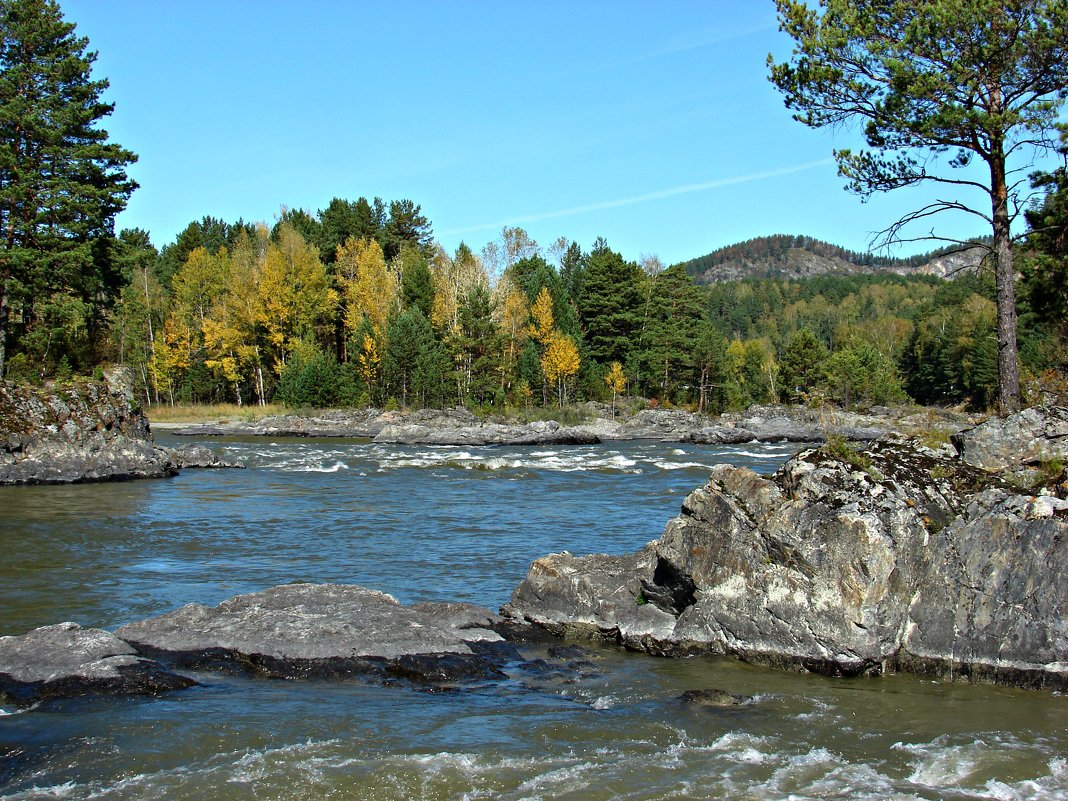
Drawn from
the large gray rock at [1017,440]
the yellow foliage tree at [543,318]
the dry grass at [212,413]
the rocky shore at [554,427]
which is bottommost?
the rocky shore at [554,427]

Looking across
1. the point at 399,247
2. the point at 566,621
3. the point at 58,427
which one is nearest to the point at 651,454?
the point at 58,427

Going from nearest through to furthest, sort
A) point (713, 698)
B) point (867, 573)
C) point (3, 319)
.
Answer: point (713, 698), point (867, 573), point (3, 319)

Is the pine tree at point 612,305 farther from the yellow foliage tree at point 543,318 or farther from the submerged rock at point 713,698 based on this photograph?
the submerged rock at point 713,698

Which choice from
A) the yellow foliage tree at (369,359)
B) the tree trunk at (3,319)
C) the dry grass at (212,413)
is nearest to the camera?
the tree trunk at (3,319)

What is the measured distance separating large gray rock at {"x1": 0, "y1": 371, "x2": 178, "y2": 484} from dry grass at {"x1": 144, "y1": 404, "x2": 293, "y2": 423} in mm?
33537

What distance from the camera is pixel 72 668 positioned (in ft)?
28.5

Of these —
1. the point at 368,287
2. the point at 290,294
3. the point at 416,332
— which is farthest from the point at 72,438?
the point at 368,287

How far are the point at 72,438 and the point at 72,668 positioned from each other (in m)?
23.5

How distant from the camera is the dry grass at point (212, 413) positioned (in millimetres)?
64750

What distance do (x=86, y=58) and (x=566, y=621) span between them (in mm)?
34903

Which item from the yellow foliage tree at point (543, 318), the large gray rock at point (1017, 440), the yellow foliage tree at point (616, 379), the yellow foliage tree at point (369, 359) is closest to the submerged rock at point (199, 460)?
the large gray rock at point (1017, 440)

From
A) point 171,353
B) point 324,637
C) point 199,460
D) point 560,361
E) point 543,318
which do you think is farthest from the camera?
point 171,353

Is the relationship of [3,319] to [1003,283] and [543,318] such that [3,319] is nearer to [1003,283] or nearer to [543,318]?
[1003,283]

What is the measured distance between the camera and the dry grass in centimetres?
→ 6475
